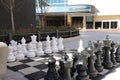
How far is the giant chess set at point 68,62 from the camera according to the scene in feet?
11.2

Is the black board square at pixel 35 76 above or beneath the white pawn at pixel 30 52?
beneath

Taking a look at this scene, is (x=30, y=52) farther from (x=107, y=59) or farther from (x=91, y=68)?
(x=91, y=68)

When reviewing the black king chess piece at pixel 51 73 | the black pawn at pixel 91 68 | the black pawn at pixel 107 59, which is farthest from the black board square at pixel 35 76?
the black pawn at pixel 107 59

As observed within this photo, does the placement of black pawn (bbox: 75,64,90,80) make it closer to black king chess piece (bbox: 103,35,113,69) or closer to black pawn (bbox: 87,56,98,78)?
black pawn (bbox: 87,56,98,78)

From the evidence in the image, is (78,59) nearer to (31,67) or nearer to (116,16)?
(31,67)

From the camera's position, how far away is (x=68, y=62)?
3.26 m

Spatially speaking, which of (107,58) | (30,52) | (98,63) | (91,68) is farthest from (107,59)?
(30,52)

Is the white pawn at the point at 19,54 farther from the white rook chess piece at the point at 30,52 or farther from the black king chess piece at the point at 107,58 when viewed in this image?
the black king chess piece at the point at 107,58

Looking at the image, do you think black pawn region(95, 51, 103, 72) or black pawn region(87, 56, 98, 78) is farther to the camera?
black pawn region(95, 51, 103, 72)

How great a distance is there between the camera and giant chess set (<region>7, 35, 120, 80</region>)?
11.2 feet

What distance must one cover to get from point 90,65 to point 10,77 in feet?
5.30

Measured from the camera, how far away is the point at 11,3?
1081 centimetres

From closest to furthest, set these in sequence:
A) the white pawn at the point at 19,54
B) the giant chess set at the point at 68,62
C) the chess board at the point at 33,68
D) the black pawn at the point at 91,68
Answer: the giant chess set at the point at 68,62 → the black pawn at the point at 91,68 → the chess board at the point at 33,68 → the white pawn at the point at 19,54

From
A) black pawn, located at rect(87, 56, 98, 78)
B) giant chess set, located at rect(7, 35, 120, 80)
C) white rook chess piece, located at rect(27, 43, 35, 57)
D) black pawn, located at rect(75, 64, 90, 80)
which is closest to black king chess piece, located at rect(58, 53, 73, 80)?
giant chess set, located at rect(7, 35, 120, 80)
